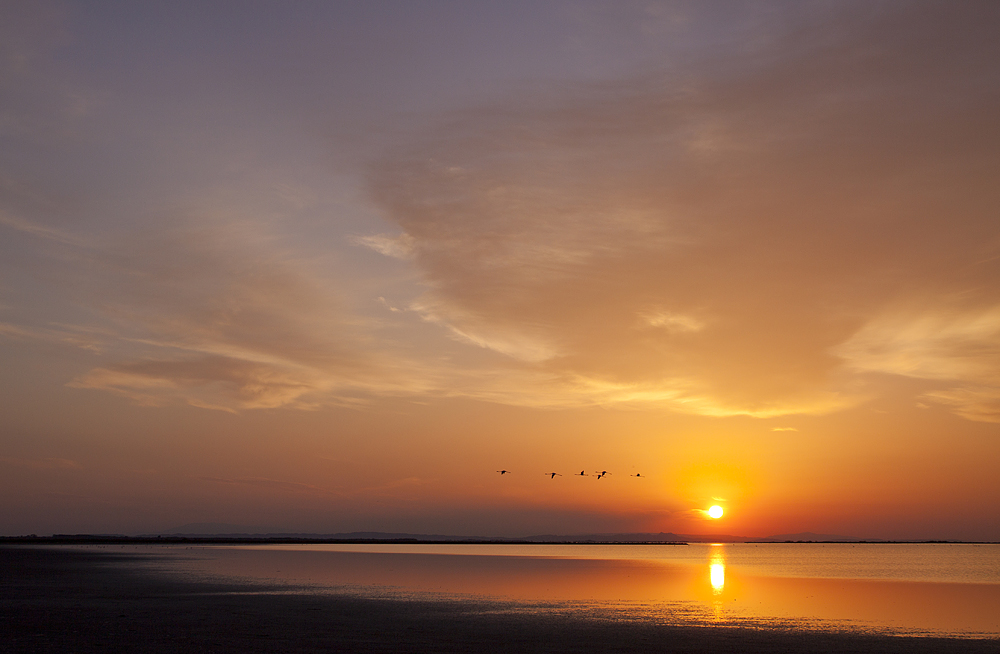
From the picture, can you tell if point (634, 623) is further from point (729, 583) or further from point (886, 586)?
point (886, 586)

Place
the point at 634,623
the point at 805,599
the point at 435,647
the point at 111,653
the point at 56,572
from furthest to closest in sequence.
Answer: the point at 56,572, the point at 805,599, the point at 634,623, the point at 435,647, the point at 111,653

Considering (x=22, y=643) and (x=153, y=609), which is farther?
(x=153, y=609)

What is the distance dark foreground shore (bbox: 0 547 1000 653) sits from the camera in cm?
2222

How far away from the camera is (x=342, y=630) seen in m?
25.4

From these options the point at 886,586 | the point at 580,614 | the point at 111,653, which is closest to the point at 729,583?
the point at 886,586

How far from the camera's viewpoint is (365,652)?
2105 cm

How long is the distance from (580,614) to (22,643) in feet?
68.1

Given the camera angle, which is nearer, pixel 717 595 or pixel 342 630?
pixel 342 630

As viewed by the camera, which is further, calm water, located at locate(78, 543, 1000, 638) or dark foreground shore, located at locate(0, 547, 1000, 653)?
calm water, located at locate(78, 543, 1000, 638)

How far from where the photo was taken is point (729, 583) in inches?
2157

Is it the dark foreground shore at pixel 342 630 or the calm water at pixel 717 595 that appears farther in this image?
the calm water at pixel 717 595

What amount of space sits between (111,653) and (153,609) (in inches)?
442

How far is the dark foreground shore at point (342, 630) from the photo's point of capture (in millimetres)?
22219

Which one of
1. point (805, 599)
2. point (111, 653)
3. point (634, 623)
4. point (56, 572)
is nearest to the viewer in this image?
point (111, 653)
